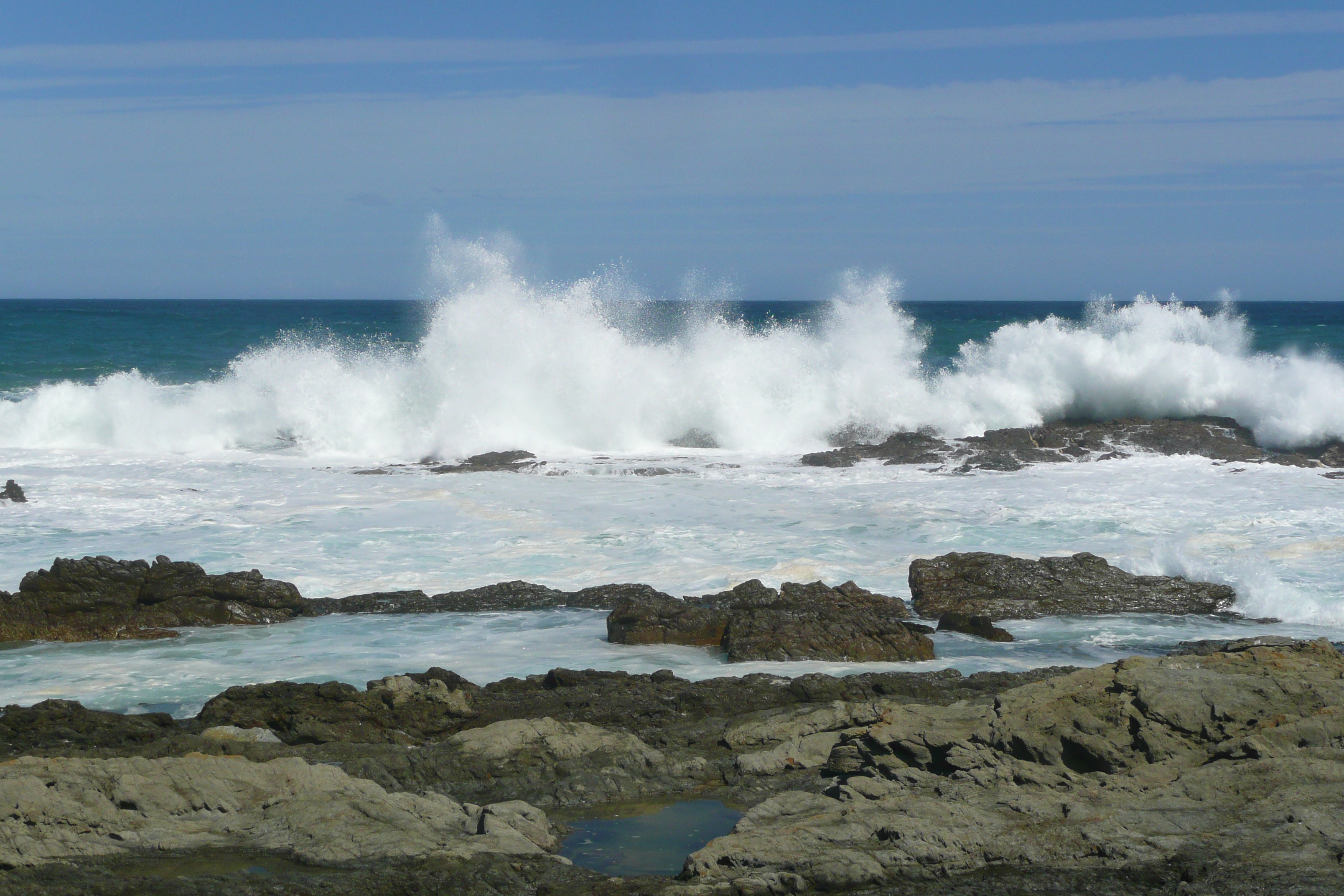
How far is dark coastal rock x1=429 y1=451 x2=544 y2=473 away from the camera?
58.6 feet

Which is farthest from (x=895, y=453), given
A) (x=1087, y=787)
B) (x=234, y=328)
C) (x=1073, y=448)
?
(x=234, y=328)

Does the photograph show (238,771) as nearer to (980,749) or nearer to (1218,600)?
(980,749)

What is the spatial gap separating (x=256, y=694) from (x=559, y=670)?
187 centimetres

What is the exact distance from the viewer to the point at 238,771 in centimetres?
518

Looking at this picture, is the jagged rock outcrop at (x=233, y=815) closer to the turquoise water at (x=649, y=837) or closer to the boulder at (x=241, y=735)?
the turquoise water at (x=649, y=837)

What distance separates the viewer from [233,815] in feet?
16.0

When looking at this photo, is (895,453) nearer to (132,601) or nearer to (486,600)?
(486,600)

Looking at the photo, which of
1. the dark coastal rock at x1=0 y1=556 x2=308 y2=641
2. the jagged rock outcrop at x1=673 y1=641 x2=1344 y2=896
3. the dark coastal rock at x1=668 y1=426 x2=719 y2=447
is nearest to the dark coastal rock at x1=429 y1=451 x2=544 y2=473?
the dark coastal rock at x1=668 y1=426 x2=719 y2=447

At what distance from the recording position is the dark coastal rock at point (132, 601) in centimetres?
938

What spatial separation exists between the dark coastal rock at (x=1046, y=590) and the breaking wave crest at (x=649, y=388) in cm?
1070

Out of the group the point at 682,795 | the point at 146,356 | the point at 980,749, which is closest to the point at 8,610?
the point at 682,795

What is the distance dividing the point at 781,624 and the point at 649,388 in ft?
46.3

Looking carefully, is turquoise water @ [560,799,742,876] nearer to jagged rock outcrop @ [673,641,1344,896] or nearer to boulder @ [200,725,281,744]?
jagged rock outcrop @ [673,641,1344,896]

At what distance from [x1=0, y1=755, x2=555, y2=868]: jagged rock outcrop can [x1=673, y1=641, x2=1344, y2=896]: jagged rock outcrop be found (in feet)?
3.16
